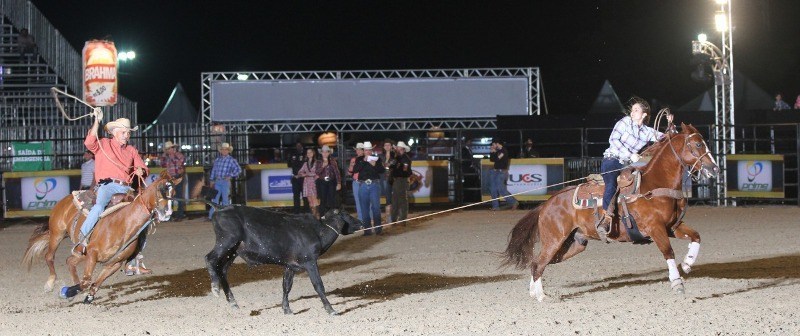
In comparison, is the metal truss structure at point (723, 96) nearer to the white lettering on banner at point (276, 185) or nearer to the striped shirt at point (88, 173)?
the white lettering on banner at point (276, 185)

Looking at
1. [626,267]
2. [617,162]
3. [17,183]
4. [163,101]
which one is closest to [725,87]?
[626,267]

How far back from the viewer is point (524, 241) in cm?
994

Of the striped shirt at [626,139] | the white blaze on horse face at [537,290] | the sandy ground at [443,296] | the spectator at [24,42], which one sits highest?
the spectator at [24,42]

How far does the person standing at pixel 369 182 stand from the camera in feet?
53.8

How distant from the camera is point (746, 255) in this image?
12789 millimetres

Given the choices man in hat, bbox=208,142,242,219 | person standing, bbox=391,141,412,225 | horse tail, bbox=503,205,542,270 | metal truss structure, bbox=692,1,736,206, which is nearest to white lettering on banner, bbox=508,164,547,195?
metal truss structure, bbox=692,1,736,206

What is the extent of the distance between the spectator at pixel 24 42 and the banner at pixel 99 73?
3.56m

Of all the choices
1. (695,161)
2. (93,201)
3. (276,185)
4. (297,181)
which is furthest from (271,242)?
(276,185)

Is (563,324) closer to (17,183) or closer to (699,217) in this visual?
(699,217)

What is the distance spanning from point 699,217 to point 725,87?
16.7 ft

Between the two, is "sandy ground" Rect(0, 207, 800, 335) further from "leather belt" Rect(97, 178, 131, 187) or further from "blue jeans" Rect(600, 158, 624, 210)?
"leather belt" Rect(97, 178, 131, 187)

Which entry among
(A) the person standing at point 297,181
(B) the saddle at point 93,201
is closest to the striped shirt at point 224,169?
(A) the person standing at point 297,181

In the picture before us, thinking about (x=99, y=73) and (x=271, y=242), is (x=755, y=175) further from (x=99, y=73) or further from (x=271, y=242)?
(x=271, y=242)

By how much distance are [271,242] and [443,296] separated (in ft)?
6.33
